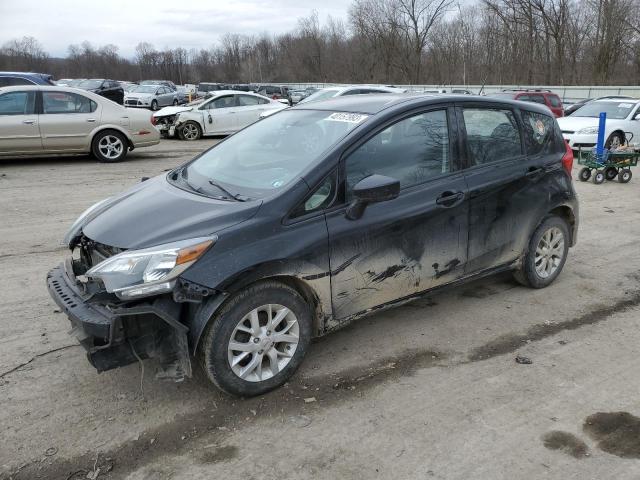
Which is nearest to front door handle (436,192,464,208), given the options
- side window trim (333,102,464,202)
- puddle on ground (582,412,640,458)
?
side window trim (333,102,464,202)

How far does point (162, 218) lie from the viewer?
133 inches

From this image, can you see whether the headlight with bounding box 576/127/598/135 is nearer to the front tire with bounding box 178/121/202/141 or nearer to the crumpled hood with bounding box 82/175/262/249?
the front tire with bounding box 178/121/202/141

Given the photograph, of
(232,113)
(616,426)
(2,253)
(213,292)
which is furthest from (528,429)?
(232,113)

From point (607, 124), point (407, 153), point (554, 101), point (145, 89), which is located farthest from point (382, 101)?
point (145, 89)

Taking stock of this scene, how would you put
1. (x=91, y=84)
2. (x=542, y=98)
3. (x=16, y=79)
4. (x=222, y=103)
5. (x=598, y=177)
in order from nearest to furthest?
(x=598, y=177), (x=16, y=79), (x=222, y=103), (x=542, y=98), (x=91, y=84)

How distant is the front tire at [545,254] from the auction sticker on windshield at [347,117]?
1993 millimetres

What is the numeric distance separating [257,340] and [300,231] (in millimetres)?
693

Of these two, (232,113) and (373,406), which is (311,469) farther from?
(232,113)

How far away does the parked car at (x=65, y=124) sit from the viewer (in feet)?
36.2

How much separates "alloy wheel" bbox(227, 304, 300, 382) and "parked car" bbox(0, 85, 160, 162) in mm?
9814

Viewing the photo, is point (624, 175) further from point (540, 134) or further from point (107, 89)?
point (107, 89)

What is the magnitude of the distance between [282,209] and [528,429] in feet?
6.10

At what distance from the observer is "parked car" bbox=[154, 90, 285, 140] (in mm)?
17125

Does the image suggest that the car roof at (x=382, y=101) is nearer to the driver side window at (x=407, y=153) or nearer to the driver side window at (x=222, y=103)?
the driver side window at (x=407, y=153)
